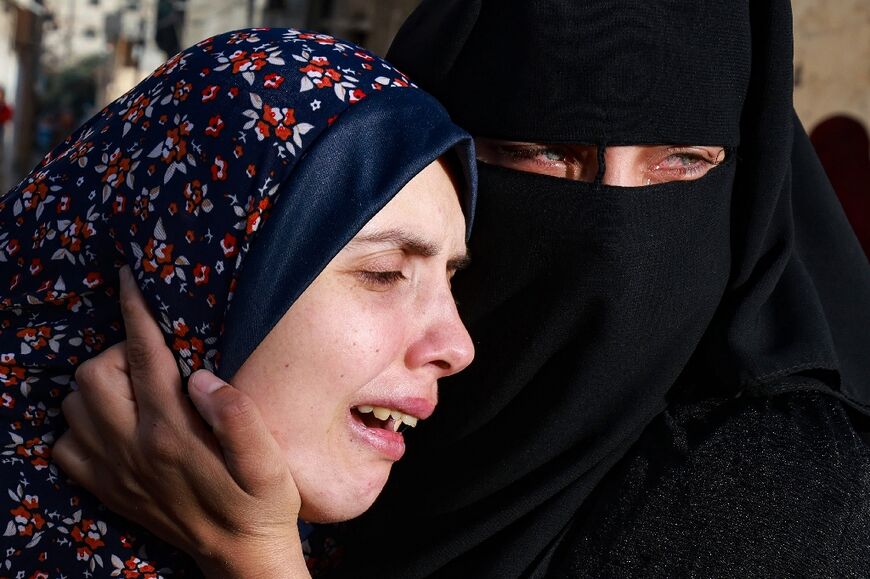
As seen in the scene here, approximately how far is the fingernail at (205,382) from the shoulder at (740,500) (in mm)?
770

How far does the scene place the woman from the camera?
178 centimetres

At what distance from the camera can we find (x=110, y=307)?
1942 mm

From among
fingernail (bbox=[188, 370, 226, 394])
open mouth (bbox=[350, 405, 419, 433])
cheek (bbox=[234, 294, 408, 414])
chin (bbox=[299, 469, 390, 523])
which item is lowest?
chin (bbox=[299, 469, 390, 523])

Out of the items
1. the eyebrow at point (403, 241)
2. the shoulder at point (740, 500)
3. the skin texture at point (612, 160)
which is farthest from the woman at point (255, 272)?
the shoulder at point (740, 500)

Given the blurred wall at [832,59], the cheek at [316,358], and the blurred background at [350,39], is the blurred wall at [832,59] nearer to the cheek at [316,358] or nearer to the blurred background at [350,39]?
the blurred background at [350,39]

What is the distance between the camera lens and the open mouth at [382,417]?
1856 millimetres

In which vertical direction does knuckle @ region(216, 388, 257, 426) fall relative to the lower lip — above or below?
above

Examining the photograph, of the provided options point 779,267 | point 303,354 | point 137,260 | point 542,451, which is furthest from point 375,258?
point 779,267

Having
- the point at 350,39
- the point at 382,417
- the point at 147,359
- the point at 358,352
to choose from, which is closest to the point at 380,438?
the point at 382,417

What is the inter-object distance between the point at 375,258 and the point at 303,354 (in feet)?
0.71

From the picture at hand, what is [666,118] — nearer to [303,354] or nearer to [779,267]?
[779,267]

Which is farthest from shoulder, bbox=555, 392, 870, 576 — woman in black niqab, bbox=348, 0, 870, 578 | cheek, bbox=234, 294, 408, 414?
cheek, bbox=234, 294, 408, 414

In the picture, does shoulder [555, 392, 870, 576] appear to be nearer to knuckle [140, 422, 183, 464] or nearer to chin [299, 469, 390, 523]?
chin [299, 469, 390, 523]

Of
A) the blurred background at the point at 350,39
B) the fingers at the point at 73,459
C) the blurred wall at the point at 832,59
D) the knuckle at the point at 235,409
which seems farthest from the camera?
the blurred wall at the point at 832,59
